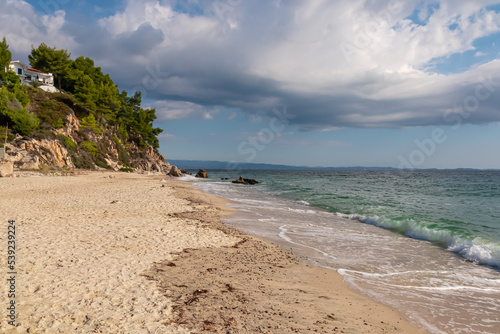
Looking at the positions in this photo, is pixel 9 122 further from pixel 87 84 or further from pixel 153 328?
pixel 153 328

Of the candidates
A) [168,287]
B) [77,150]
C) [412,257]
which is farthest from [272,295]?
[77,150]

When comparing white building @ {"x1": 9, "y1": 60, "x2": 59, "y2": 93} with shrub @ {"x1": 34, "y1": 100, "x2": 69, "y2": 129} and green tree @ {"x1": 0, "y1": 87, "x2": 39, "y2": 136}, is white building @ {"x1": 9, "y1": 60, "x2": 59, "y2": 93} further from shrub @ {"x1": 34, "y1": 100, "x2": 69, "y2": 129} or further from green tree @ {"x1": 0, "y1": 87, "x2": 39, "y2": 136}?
green tree @ {"x1": 0, "y1": 87, "x2": 39, "y2": 136}

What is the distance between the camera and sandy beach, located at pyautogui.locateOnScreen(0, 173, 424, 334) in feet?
14.4

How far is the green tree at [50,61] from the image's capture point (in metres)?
57.1

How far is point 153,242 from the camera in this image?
879 cm

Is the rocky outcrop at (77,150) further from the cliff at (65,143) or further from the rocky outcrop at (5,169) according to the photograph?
the rocky outcrop at (5,169)

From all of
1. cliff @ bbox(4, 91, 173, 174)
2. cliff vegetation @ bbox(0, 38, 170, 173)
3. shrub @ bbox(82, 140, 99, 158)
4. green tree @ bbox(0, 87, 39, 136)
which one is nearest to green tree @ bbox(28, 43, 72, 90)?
cliff vegetation @ bbox(0, 38, 170, 173)

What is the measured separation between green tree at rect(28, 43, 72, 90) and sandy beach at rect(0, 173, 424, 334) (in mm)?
60418

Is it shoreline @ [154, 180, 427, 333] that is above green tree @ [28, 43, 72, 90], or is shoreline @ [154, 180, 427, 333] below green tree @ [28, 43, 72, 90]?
below

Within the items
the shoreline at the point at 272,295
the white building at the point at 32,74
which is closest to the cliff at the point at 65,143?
the white building at the point at 32,74

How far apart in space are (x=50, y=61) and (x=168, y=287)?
68930mm

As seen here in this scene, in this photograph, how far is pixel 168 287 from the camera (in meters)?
5.67

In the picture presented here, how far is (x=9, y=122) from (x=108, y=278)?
1597 inches

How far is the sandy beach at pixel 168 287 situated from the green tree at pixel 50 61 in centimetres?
6042
